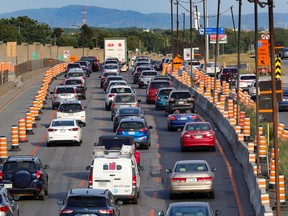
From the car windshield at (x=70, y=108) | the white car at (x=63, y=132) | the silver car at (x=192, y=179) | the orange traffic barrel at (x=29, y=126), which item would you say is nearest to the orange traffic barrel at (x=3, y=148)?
the white car at (x=63, y=132)

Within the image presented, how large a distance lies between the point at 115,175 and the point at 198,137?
542 inches

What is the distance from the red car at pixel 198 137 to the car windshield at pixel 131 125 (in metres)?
2.28

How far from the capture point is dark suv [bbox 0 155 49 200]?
106 feet

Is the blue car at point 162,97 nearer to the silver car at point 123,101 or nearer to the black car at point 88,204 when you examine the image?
the silver car at point 123,101

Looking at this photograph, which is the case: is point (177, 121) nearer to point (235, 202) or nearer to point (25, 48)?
point (235, 202)

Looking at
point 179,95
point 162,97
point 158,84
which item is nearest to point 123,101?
point 179,95

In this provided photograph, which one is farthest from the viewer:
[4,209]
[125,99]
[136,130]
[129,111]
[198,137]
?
[125,99]

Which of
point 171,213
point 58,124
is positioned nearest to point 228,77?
point 58,124

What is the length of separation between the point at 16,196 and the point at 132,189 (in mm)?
3823

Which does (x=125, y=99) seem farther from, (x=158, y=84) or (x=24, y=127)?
(x=158, y=84)

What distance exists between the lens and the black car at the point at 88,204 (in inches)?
979

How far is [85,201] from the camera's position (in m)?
25.4

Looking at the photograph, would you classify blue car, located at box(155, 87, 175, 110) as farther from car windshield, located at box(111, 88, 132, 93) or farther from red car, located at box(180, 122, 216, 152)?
red car, located at box(180, 122, 216, 152)

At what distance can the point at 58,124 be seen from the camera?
47875 millimetres
